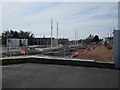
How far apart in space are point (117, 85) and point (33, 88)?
11.0 feet

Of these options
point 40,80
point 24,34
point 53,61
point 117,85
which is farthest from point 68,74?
point 24,34

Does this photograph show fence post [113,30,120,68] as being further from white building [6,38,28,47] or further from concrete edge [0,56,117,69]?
white building [6,38,28,47]

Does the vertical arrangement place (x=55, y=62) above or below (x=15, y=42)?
below

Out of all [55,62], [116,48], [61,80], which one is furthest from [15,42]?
[61,80]

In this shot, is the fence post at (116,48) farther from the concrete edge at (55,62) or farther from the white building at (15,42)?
the white building at (15,42)

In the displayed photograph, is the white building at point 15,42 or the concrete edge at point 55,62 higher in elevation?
the white building at point 15,42

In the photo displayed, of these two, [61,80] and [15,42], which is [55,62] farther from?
[15,42]

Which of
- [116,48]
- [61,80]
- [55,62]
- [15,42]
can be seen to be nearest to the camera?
[61,80]

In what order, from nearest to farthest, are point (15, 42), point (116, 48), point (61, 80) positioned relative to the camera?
point (61, 80) < point (116, 48) < point (15, 42)

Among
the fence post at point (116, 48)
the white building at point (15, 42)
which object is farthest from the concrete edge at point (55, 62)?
the white building at point (15, 42)

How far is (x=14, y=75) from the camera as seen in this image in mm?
11109

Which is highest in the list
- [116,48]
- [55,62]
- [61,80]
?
[116,48]

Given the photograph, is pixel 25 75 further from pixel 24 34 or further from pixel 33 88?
pixel 24 34

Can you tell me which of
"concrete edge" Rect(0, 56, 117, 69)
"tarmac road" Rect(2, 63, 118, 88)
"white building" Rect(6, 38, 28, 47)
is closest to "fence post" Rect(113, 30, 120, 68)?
"concrete edge" Rect(0, 56, 117, 69)
